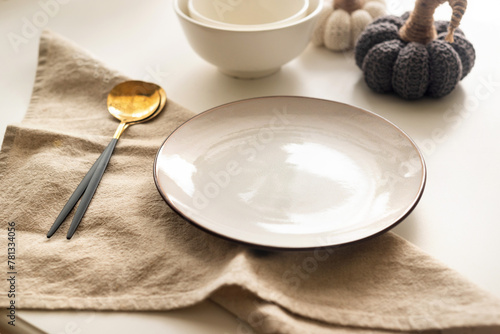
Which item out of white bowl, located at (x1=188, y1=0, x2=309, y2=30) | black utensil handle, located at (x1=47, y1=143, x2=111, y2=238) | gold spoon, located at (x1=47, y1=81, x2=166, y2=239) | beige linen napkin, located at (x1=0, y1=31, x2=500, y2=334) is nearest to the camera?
beige linen napkin, located at (x1=0, y1=31, x2=500, y2=334)

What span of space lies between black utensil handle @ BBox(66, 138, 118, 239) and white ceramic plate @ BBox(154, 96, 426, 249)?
0.08 meters

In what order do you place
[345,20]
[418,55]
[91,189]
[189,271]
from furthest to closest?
[345,20] < [418,55] < [91,189] < [189,271]

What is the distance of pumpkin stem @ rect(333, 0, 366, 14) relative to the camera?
92 centimetres

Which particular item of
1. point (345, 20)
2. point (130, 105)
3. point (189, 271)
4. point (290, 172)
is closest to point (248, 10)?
point (345, 20)

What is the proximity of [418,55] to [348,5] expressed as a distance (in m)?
0.21

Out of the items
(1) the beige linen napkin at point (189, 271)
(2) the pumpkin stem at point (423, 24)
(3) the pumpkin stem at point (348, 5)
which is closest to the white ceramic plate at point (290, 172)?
(1) the beige linen napkin at point (189, 271)

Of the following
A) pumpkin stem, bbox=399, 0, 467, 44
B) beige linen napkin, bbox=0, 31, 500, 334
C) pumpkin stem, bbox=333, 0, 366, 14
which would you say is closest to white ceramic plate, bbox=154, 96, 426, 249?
beige linen napkin, bbox=0, 31, 500, 334

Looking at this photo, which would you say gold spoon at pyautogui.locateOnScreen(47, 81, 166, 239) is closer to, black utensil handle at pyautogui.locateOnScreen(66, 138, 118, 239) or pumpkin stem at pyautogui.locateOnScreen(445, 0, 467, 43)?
black utensil handle at pyautogui.locateOnScreen(66, 138, 118, 239)

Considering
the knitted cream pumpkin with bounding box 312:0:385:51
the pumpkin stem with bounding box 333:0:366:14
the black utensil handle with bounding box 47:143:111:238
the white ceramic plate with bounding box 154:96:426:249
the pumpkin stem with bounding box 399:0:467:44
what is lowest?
the black utensil handle with bounding box 47:143:111:238

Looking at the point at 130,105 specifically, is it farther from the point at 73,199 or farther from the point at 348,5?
the point at 348,5

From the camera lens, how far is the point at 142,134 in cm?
76

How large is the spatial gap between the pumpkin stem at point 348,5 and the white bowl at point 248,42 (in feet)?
0.31

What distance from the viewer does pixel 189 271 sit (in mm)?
542

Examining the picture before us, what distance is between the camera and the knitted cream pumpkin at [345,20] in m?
0.91
